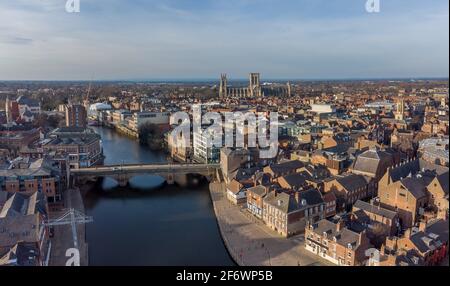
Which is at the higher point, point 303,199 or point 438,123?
point 438,123

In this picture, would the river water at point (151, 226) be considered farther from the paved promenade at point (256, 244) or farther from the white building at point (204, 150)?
the white building at point (204, 150)

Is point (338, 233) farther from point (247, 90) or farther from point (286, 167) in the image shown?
point (247, 90)

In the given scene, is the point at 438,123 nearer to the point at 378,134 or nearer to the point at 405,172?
the point at 378,134

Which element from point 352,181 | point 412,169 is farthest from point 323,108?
point 352,181

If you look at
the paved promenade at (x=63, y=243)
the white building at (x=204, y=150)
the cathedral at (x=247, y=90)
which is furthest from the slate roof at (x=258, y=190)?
the cathedral at (x=247, y=90)

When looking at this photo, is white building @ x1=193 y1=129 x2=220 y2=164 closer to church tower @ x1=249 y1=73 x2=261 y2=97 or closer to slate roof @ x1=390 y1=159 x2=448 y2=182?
slate roof @ x1=390 y1=159 x2=448 y2=182

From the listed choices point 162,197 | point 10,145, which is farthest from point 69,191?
point 10,145
